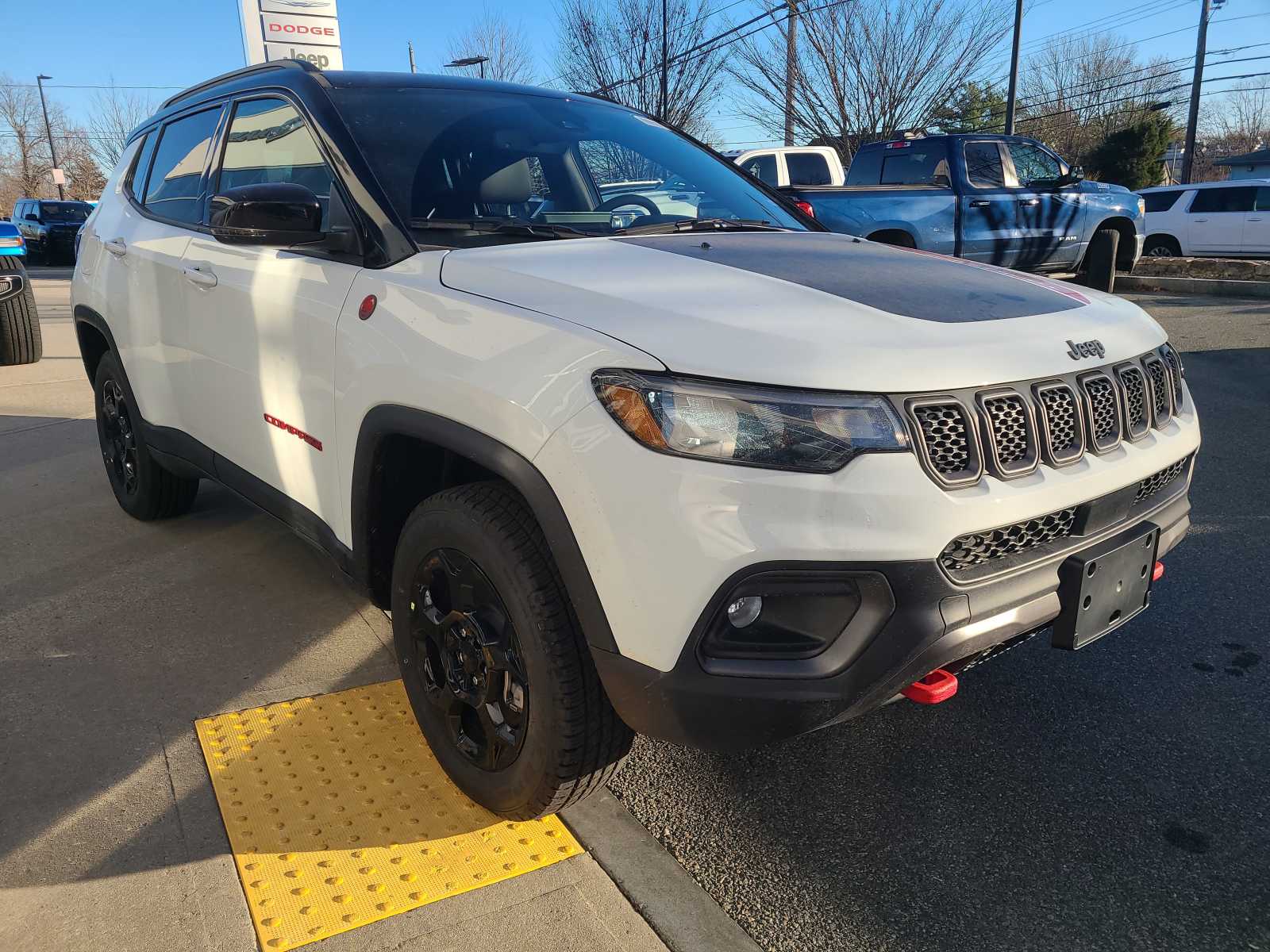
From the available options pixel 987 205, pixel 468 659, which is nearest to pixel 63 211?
pixel 987 205

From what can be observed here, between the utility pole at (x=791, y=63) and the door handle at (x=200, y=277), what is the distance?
68.5 feet

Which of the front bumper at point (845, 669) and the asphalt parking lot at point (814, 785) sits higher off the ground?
the front bumper at point (845, 669)

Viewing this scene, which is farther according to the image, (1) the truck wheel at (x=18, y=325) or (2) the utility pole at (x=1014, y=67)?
(2) the utility pole at (x=1014, y=67)

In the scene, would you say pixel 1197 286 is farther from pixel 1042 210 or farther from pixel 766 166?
pixel 766 166

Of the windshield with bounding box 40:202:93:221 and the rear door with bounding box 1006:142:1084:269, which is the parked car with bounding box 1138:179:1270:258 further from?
the windshield with bounding box 40:202:93:221

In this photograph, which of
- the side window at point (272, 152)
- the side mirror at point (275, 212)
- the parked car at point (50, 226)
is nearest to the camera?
the side mirror at point (275, 212)

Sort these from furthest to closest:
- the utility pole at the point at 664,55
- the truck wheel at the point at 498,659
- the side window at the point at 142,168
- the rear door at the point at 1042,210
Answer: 1. the utility pole at the point at 664,55
2. the rear door at the point at 1042,210
3. the side window at the point at 142,168
4. the truck wheel at the point at 498,659

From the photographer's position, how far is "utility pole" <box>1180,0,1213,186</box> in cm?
2950

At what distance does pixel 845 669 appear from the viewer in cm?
178

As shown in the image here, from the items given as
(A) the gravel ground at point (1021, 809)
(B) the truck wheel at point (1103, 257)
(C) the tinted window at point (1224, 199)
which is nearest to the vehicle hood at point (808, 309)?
(A) the gravel ground at point (1021, 809)

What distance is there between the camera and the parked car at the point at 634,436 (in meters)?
1.76

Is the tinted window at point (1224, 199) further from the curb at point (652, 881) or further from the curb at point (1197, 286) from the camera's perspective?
the curb at point (652, 881)

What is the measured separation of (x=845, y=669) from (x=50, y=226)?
2829cm

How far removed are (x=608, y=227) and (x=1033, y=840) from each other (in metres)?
1.90
